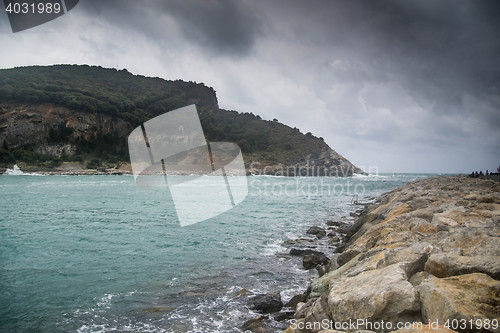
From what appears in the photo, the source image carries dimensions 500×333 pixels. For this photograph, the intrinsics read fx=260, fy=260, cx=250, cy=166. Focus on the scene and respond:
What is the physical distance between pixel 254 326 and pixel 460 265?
14.5 feet

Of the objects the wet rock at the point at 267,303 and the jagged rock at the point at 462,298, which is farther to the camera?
the wet rock at the point at 267,303

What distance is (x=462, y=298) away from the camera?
127 inches

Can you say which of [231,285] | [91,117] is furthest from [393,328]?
[91,117]

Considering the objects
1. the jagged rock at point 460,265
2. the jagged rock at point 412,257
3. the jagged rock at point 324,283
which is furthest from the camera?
the jagged rock at point 324,283

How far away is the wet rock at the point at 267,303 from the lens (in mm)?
6988

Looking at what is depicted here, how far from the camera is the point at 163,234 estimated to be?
1535 cm

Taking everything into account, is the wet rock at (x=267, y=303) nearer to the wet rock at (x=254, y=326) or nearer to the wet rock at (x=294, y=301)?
the wet rock at (x=294, y=301)

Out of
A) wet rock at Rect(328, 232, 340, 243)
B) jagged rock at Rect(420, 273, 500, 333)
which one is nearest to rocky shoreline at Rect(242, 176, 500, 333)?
jagged rock at Rect(420, 273, 500, 333)

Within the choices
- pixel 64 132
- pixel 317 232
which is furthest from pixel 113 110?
pixel 317 232

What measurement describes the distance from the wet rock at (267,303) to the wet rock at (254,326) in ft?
2.05
